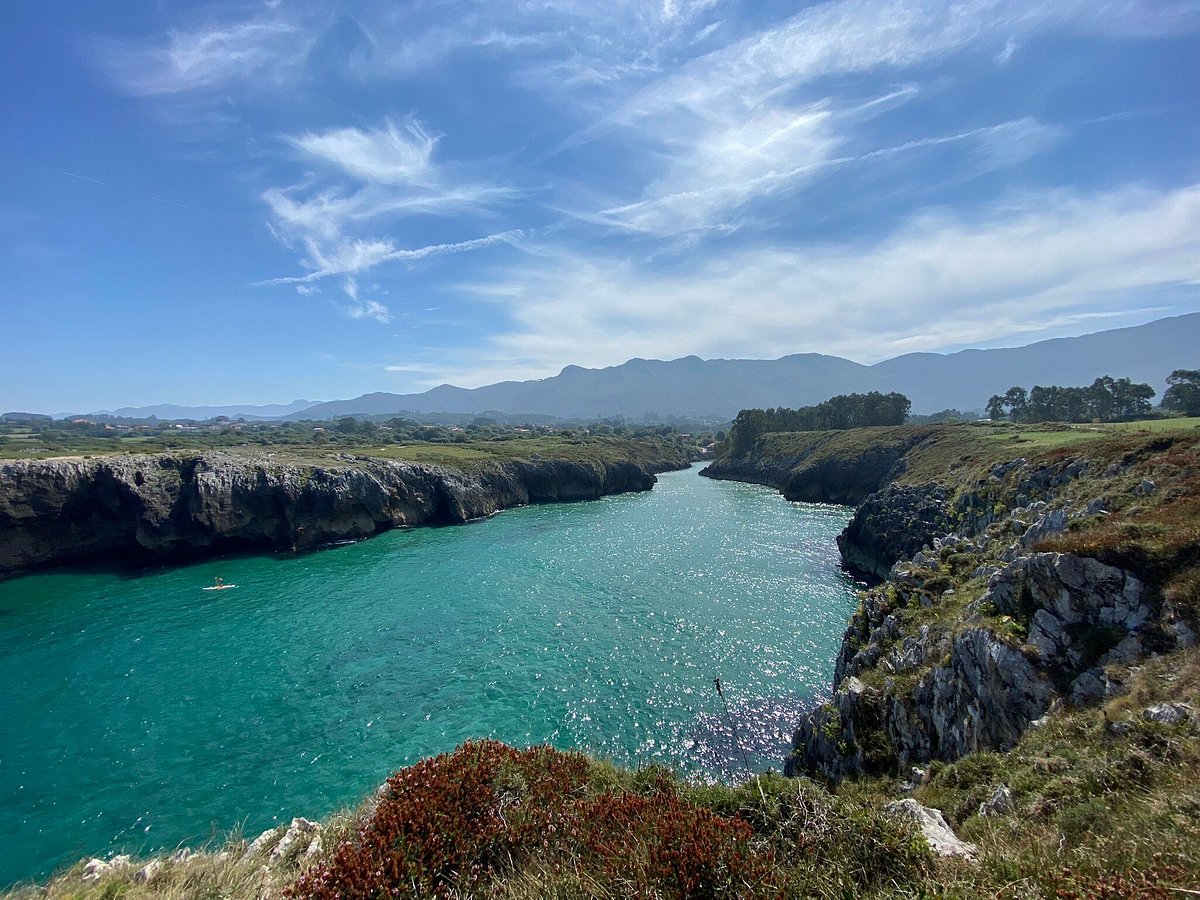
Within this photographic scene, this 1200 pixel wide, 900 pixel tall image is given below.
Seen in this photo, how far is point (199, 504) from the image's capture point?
5706 centimetres

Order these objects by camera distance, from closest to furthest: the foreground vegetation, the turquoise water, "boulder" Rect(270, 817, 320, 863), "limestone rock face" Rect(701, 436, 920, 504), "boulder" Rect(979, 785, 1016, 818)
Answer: the foreground vegetation < "boulder" Rect(979, 785, 1016, 818) < "boulder" Rect(270, 817, 320, 863) < the turquoise water < "limestone rock face" Rect(701, 436, 920, 504)

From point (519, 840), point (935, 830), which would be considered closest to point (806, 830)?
point (935, 830)

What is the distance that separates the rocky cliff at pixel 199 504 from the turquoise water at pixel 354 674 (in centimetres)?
578

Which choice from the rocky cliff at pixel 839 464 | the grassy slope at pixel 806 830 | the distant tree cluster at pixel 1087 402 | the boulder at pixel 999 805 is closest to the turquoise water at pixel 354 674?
the grassy slope at pixel 806 830

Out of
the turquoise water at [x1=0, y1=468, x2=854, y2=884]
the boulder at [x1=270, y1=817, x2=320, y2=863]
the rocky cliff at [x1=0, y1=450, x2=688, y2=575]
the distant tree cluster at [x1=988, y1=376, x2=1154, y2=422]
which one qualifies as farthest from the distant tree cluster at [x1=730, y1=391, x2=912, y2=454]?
the boulder at [x1=270, y1=817, x2=320, y2=863]

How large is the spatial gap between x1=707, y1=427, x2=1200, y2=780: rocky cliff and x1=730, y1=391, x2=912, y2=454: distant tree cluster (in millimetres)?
106312

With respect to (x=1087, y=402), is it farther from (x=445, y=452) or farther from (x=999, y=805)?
(x=445, y=452)

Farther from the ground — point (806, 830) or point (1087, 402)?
point (1087, 402)

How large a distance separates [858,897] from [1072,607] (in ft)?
36.3

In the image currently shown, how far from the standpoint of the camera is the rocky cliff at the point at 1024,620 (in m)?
10.9

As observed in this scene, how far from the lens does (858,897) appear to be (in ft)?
17.3

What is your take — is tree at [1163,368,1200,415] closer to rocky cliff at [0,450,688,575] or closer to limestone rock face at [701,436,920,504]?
limestone rock face at [701,436,920,504]

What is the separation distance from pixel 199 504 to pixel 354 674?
44.8 m

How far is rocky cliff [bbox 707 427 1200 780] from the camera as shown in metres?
10.9
